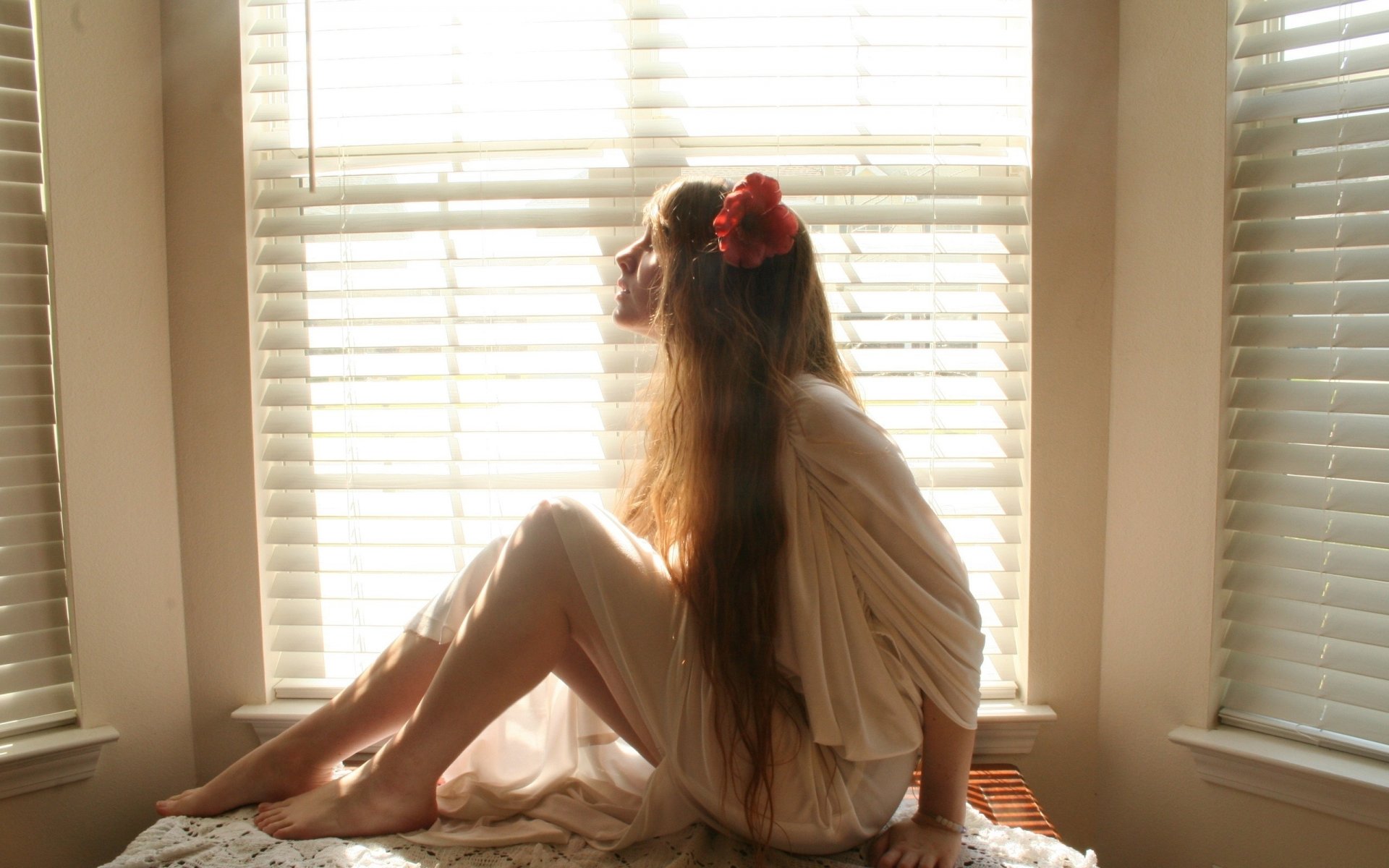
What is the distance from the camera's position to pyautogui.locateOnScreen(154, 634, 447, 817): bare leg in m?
1.49

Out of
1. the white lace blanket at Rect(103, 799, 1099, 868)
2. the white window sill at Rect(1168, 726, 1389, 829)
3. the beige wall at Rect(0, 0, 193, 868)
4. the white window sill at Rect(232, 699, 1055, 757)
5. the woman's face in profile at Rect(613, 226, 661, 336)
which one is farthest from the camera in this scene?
the white window sill at Rect(232, 699, 1055, 757)

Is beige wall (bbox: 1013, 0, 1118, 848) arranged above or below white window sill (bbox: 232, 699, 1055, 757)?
above

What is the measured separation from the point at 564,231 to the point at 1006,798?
139cm

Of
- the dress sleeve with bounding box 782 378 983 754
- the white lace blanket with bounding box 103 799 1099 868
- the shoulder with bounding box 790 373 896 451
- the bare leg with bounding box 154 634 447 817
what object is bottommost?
the white lace blanket with bounding box 103 799 1099 868

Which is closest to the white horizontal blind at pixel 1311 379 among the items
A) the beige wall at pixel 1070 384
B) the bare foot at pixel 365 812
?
the beige wall at pixel 1070 384

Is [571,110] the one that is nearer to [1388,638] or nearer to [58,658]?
[58,658]

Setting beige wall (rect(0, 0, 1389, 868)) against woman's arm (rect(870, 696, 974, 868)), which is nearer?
woman's arm (rect(870, 696, 974, 868))

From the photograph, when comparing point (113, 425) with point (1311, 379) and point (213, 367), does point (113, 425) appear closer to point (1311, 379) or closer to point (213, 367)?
point (213, 367)

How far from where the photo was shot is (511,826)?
143cm

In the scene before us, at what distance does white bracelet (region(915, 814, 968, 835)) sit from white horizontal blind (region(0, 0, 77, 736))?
5.27ft

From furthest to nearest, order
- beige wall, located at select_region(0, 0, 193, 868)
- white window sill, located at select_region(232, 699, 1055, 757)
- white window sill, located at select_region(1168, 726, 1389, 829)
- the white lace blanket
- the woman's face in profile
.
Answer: white window sill, located at select_region(232, 699, 1055, 757) → beige wall, located at select_region(0, 0, 193, 868) → the woman's face in profile → white window sill, located at select_region(1168, 726, 1389, 829) → the white lace blanket

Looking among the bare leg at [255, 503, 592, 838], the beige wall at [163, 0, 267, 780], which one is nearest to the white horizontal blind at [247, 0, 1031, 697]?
the beige wall at [163, 0, 267, 780]

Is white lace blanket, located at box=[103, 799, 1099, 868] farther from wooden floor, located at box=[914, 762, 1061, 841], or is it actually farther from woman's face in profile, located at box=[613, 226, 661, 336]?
woman's face in profile, located at box=[613, 226, 661, 336]

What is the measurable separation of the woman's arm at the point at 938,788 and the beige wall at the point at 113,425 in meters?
1.44
